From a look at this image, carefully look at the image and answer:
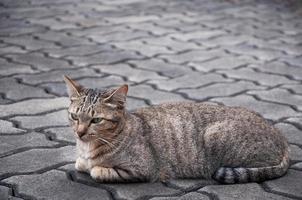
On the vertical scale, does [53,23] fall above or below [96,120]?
below

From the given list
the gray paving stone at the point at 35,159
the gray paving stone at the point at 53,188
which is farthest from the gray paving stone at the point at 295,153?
the gray paving stone at the point at 35,159

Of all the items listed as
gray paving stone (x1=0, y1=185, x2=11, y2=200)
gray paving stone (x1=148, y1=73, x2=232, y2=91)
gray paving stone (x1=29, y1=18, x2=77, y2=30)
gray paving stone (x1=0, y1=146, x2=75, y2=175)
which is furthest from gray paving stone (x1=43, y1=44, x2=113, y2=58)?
gray paving stone (x1=0, y1=185, x2=11, y2=200)

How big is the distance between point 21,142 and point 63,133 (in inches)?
14.7

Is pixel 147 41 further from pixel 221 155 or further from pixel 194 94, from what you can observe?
pixel 221 155

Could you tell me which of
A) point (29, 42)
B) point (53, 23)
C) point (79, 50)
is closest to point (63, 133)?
point (79, 50)

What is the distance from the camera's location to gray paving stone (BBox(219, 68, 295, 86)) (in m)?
6.35

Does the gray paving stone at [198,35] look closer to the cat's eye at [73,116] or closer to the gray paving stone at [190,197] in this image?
the cat's eye at [73,116]

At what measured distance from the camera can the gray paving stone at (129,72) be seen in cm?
638

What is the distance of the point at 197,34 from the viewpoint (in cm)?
855

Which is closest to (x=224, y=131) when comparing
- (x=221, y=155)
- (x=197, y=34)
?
(x=221, y=155)

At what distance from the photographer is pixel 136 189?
12.6 ft

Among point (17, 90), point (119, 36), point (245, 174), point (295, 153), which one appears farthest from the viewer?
point (119, 36)

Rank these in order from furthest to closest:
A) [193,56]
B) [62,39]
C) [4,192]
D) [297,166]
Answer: [62,39] → [193,56] → [297,166] → [4,192]

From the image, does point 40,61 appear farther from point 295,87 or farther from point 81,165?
point 81,165
